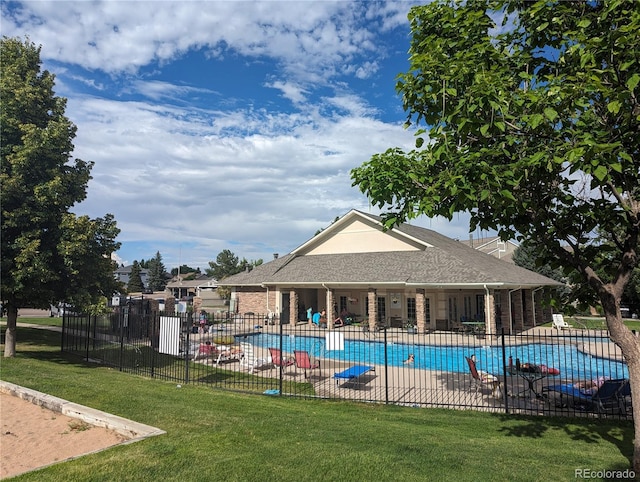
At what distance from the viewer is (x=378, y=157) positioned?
19.8 ft

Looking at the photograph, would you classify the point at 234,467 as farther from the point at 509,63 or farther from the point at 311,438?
the point at 509,63

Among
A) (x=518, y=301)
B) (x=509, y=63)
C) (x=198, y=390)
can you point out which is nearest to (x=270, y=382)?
(x=198, y=390)

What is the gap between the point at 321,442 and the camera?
6344 mm

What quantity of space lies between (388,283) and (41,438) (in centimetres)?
2078

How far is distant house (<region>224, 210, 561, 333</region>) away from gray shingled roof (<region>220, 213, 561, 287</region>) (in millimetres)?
46

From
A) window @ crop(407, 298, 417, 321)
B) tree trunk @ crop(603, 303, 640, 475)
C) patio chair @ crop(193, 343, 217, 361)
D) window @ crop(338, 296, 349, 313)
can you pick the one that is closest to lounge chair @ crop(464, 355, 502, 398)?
tree trunk @ crop(603, 303, 640, 475)

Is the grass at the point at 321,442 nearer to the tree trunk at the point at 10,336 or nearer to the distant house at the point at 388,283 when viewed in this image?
the tree trunk at the point at 10,336

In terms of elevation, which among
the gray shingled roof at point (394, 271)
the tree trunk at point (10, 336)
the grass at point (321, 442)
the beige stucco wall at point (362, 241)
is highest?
the beige stucco wall at point (362, 241)

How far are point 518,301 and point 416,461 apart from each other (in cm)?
2623

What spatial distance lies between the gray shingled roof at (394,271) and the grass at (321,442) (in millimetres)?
15558

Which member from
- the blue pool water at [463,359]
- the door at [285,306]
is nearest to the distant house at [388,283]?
the door at [285,306]

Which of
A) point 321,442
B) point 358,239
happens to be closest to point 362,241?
point 358,239

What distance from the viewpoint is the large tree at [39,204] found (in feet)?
46.0

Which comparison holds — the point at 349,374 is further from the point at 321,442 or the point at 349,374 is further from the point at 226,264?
the point at 226,264
